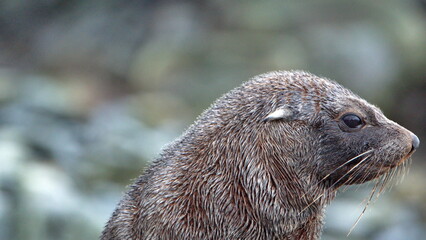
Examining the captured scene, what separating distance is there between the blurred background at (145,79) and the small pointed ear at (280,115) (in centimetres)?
591

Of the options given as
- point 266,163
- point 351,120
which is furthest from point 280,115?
point 351,120

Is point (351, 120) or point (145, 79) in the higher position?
point (145, 79)

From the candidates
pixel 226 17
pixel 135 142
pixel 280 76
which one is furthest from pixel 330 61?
pixel 280 76

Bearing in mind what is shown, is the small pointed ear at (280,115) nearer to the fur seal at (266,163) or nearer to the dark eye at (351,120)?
the fur seal at (266,163)

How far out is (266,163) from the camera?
215 inches

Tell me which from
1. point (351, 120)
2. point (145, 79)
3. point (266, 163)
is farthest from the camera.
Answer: point (145, 79)

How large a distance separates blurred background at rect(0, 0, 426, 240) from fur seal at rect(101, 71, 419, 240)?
5.59 meters

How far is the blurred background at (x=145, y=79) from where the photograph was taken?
12.2m

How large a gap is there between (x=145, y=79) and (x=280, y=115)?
578 inches

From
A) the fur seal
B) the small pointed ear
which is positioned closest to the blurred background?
the fur seal

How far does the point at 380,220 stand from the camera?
46.8 ft

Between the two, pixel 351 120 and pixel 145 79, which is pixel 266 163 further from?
pixel 145 79

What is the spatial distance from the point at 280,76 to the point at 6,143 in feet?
26.6


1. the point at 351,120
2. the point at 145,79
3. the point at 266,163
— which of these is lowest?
the point at 266,163
